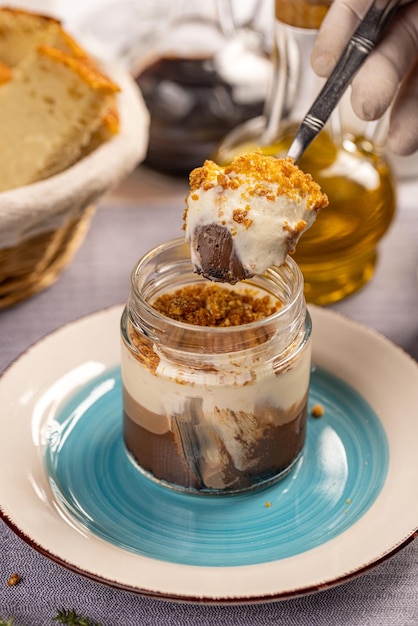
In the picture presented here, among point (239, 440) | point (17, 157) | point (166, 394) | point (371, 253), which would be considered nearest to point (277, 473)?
point (239, 440)

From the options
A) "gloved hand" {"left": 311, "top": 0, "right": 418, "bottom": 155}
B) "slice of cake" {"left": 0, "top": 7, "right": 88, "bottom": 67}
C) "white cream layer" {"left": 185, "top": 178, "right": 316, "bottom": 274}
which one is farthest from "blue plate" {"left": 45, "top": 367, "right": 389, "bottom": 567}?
"slice of cake" {"left": 0, "top": 7, "right": 88, "bottom": 67}

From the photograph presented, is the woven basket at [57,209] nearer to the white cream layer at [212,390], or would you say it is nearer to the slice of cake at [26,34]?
the slice of cake at [26,34]

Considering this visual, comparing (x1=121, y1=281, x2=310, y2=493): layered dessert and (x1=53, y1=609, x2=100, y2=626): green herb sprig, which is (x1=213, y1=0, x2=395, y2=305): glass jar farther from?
(x1=53, y1=609, x2=100, y2=626): green herb sprig

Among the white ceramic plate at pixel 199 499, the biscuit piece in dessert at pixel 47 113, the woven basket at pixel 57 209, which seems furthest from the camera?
the biscuit piece in dessert at pixel 47 113

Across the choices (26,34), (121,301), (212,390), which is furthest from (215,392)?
(26,34)

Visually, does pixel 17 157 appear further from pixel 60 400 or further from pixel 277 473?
pixel 277 473

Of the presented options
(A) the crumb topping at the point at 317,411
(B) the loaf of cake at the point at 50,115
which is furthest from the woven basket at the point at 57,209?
(A) the crumb topping at the point at 317,411

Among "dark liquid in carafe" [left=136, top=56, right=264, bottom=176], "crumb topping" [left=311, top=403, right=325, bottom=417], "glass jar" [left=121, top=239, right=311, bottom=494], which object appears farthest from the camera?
"dark liquid in carafe" [left=136, top=56, right=264, bottom=176]
